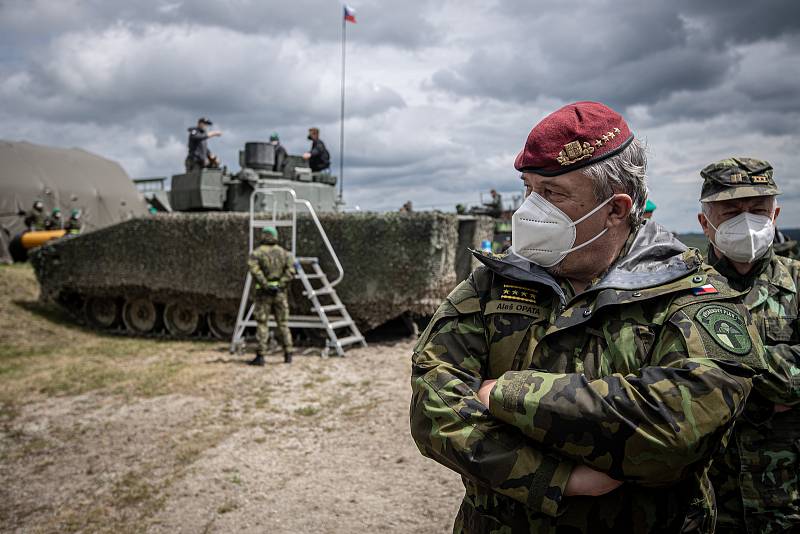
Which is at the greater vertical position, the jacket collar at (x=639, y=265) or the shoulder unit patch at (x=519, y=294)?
the jacket collar at (x=639, y=265)

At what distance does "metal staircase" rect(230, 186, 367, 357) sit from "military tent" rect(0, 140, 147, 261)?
1231 centimetres

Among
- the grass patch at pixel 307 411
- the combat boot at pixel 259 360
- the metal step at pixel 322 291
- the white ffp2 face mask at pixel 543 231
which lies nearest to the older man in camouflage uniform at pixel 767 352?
the white ffp2 face mask at pixel 543 231

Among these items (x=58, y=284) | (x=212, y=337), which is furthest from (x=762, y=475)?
(x=58, y=284)

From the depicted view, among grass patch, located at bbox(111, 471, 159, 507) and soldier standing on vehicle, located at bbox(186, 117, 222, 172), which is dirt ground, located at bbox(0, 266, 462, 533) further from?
soldier standing on vehicle, located at bbox(186, 117, 222, 172)

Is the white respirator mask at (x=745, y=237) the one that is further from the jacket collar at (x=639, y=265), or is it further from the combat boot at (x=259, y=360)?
the combat boot at (x=259, y=360)

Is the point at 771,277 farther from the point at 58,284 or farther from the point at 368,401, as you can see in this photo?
Result: the point at 58,284

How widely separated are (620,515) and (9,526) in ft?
12.9

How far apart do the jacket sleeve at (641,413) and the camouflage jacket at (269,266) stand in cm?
740

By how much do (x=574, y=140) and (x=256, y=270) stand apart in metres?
7.35

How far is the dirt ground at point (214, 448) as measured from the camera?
388 centimetres

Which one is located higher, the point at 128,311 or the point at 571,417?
the point at 571,417

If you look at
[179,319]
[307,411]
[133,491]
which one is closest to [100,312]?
[179,319]

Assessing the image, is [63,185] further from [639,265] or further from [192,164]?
[639,265]

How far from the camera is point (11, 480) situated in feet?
14.8
